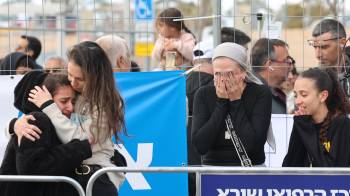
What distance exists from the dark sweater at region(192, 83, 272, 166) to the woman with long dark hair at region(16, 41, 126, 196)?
32.5 inches

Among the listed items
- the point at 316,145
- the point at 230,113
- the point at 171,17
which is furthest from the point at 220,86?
the point at 171,17

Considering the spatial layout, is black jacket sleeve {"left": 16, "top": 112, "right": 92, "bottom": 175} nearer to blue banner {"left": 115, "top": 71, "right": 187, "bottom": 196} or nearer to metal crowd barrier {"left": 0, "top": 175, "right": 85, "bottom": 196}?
metal crowd barrier {"left": 0, "top": 175, "right": 85, "bottom": 196}

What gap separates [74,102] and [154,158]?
1585mm

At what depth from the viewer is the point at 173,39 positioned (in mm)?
8258

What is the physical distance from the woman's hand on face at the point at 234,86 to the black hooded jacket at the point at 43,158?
1.38m

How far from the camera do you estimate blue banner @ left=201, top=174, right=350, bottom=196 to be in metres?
5.38

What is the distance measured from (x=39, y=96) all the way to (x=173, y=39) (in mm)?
2915

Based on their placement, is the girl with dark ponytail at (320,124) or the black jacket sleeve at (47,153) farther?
the girl with dark ponytail at (320,124)

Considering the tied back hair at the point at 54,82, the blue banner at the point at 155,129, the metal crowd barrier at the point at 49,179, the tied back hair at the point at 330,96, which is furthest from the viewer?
the blue banner at the point at 155,129

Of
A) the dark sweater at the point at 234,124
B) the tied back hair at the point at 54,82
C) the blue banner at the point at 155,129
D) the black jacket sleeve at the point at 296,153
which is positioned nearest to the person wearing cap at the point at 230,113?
the dark sweater at the point at 234,124

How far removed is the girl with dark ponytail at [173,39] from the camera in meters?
8.07

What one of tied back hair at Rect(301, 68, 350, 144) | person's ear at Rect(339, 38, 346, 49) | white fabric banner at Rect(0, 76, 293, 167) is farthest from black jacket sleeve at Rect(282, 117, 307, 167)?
person's ear at Rect(339, 38, 346, 49)

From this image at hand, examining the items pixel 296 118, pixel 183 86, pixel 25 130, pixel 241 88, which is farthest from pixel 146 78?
pixel 25 130

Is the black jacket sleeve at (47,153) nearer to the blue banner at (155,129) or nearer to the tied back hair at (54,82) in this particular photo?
the tied back hair at (54,82)
